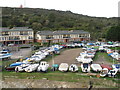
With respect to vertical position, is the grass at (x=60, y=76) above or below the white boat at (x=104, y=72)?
below

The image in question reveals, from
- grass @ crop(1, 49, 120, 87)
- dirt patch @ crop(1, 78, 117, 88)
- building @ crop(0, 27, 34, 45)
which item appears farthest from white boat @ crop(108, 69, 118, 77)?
building @ crop(0, 27, 34, 45)

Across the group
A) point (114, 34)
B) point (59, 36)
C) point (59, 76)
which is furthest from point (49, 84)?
point (114, 34)

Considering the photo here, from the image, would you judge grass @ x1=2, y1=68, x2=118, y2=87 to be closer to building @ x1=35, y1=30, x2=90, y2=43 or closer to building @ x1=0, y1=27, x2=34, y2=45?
building @ x1=0, y1=27, x2=34, y2=45

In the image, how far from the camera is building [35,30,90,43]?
38.8 metres

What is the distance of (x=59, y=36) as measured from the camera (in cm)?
4041

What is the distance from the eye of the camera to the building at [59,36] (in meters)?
38.8

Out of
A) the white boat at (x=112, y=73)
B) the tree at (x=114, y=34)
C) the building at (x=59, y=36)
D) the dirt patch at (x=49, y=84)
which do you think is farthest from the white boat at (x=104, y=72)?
the tree at (x=114, y=34)

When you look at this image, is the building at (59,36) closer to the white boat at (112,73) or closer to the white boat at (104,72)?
the white boat at (104,72)

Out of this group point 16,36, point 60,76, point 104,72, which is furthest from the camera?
point 16,36

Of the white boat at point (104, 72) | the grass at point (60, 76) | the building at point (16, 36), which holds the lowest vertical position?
the grass at point (60, 76)

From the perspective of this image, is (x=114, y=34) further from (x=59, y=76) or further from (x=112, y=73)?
(x=59, y=76)

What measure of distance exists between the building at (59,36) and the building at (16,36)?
267 cm

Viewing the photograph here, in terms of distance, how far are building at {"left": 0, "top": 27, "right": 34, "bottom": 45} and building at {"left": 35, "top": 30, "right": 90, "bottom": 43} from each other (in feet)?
8.76

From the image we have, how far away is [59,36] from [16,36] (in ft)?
38.5
